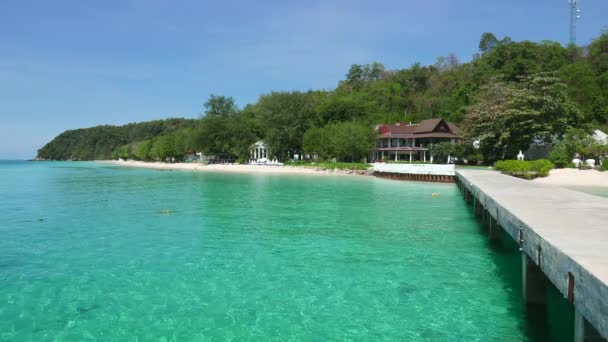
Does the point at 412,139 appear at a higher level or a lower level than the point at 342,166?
higher

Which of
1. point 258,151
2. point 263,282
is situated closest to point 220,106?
point 258,151

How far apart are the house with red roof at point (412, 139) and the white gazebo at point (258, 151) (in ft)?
96.5

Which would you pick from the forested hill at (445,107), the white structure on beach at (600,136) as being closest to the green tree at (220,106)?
the forested hill at (445,107)

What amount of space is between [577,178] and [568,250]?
1434 inches

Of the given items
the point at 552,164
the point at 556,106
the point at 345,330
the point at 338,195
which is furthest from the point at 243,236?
the point at 556,106

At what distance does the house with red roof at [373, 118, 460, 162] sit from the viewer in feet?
238

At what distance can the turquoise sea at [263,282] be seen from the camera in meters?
8.28

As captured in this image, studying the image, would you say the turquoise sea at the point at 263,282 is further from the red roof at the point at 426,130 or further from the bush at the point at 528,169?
the red roof at the point at 426,130

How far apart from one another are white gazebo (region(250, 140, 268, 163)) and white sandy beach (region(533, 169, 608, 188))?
218 feet

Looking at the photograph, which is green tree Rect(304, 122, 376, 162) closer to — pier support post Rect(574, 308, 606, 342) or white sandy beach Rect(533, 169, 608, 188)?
white sandy beach Rect(533, 169, 608, 188)

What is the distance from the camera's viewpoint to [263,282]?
1105 centimetres

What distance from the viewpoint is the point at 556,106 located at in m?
50.1

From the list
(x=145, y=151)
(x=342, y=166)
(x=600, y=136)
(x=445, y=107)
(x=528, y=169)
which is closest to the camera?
(x=528, y=169)

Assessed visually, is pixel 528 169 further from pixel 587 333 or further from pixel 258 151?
pixel 258 151
